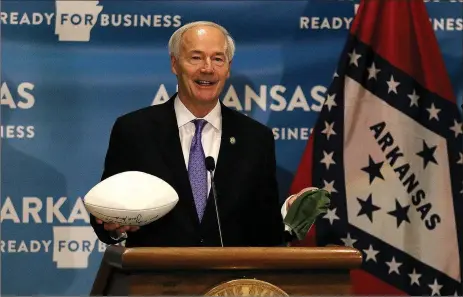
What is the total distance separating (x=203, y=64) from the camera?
3031 mm

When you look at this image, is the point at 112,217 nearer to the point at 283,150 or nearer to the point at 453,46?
the point at 283,150

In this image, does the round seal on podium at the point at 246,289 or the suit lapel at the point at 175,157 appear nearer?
the round seal on podium at the point at 246,289

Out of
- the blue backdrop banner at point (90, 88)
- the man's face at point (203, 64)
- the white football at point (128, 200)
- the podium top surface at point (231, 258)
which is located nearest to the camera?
the podium top surface at point (231, 258)

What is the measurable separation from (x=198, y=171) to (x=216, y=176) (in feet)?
0.27

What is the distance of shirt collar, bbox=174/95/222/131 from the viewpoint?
305 cm

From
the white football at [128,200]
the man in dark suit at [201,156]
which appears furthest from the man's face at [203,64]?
the white football at [128,200]

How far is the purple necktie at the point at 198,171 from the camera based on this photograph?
9.45 ft

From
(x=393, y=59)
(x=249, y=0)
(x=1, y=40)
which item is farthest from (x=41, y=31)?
(x=393, y=59)

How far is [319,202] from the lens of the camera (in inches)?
102

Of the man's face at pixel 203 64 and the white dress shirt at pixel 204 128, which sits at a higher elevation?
the man's face at pixel 203 64
